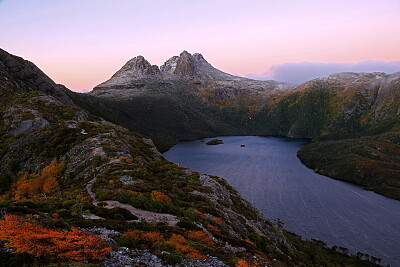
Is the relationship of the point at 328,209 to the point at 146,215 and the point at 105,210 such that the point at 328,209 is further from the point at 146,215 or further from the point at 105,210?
the point at 105,210

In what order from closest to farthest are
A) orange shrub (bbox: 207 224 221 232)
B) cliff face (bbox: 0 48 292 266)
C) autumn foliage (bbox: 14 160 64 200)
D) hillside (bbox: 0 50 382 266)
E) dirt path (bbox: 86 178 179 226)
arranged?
hillside (bbox: 0 50 382 266) → cliff face (bbox: 0 48 292 266) → dirt path (bbox: 86 178 179 226) → orange shrub (bbox: 207 224 221 232) → autumn foliage (bbox: 14 160 64 200)

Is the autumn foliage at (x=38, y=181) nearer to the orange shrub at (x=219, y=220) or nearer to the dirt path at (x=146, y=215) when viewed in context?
the dirt path at (x=146, y=215)

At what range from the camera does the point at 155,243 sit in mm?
19578

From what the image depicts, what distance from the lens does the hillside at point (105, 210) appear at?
50.7ft

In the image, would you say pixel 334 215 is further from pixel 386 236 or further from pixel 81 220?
pixel 81 220

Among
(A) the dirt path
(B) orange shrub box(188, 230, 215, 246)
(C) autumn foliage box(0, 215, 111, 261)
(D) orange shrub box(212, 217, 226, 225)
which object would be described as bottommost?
(D) orange shrub box(212, 217, 226, 225)

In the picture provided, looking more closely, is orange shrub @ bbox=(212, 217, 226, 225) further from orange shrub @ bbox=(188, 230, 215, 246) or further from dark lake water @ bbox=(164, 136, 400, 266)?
dark lake water @ bbox=(164, 136, 400, 266)

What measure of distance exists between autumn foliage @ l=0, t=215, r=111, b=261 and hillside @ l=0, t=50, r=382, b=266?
0.06 meters

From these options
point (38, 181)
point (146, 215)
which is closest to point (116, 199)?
point (146, 215)

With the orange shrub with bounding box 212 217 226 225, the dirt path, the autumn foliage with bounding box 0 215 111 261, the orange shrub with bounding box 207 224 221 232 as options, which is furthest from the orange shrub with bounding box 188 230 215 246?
the autumn foliage with bounding box 0 215 111 261

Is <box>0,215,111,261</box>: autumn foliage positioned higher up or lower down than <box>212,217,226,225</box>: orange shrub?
higher up

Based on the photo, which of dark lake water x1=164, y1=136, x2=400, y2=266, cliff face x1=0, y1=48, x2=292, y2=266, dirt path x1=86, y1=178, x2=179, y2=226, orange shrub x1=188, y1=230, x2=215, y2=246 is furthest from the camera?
dark lake water x1=164, y1=136, x2=400, y2=266

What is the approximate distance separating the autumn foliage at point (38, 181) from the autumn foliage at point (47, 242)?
30.8 metres

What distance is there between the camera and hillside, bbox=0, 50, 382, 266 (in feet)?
50.7
